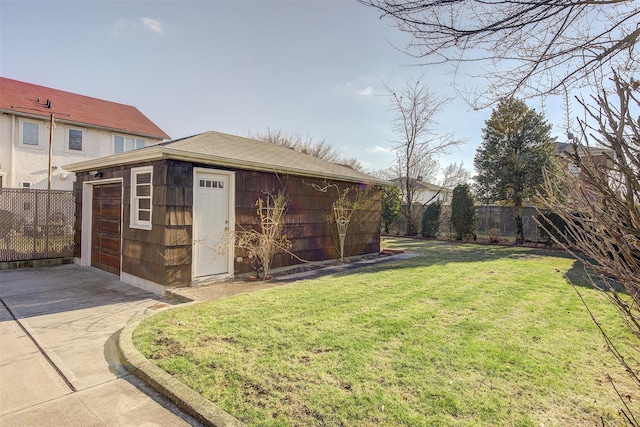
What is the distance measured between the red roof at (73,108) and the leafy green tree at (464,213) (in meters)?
17.5

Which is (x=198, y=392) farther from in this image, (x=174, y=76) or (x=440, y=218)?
(x=440, y=218)

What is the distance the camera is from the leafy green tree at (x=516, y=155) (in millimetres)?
14359

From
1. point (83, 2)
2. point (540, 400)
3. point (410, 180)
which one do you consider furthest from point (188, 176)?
point (410, 180)

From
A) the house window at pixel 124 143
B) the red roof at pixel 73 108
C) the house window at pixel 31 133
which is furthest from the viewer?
the house window at pixel 124 143

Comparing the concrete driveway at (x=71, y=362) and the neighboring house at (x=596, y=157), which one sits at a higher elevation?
the neighboring house at (x=596, y=157)

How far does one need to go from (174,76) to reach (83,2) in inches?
123

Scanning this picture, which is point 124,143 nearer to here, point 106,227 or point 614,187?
point 106,227

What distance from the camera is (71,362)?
335 cm

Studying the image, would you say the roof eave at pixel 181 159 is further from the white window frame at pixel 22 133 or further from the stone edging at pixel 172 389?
the white window frame at pixel 22 133

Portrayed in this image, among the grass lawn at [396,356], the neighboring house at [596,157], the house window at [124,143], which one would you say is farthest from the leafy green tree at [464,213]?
the house window at [124,143]

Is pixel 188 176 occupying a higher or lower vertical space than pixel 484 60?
lower

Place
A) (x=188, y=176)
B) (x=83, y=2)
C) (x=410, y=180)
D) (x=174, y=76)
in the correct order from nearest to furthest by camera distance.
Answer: (x=188, y=176), (x=83, y=2), (x=174, y=76), (x=410, y=180)

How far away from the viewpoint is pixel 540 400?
260 cm

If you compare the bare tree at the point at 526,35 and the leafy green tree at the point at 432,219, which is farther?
the leafy green tree at the point at 432,219
